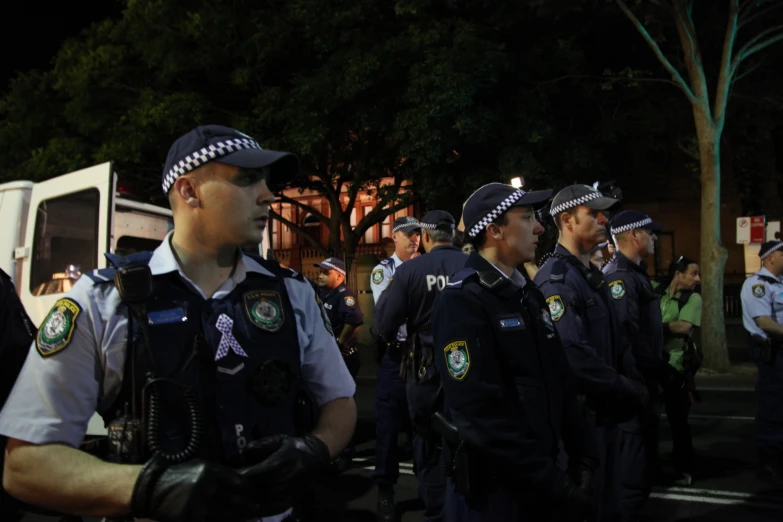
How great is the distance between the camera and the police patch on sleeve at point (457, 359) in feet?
9.30

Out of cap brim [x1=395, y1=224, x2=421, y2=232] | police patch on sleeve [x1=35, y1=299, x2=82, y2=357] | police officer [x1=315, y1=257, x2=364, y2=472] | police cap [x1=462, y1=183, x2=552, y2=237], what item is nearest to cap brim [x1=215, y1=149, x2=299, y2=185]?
police patch on sleeve [x1=35, y1=299, x2=82, y2=357]

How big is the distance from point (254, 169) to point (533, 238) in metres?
1.63

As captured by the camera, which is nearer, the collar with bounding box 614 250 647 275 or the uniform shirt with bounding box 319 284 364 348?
the collar with bounding box 614 250 647 275

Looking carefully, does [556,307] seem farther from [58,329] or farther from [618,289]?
[58,329]

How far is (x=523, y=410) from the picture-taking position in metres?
2.84

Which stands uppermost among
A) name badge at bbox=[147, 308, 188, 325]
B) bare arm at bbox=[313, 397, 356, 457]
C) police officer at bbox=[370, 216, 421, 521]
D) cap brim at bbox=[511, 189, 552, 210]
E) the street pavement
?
cap brim at bbox=[511, 189, 552, 210]

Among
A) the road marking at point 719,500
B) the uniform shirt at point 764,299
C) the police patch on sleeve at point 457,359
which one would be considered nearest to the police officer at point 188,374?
the police patch on sleeve at point 457,359

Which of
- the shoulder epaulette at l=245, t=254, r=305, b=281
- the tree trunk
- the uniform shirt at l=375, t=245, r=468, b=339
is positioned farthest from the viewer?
the tree trunk

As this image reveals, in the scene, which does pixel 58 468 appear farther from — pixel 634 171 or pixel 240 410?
pixel 634 171

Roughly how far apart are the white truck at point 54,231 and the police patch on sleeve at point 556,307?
3695 mm

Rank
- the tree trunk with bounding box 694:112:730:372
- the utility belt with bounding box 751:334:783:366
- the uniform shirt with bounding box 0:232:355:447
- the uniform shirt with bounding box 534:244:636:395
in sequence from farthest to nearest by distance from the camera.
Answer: the tree trunk with bounding box 694:112:730:372 → the utility belt with bounding box 751:334:783:366 → the uniform shirt with bounding box 534:244:636:395 → the uniform shirt with bounding box 0:232:355:447

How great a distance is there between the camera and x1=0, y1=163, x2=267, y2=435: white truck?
5.89m

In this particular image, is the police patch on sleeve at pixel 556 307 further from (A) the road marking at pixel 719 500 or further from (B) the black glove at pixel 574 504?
(A) the road marking at pixel 719 500

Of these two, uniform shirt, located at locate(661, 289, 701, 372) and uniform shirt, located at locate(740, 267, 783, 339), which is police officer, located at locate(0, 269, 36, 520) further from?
uniform shirt, located at locate(740, 267, 783, 339)
